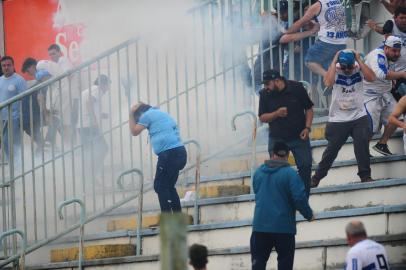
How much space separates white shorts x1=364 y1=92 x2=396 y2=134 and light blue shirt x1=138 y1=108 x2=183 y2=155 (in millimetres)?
2055

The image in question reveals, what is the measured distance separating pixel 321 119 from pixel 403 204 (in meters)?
2.97

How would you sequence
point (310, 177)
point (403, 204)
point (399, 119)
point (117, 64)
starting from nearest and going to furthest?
point (403, 204), point (310, 177), point (399, 119), point (117, 64)

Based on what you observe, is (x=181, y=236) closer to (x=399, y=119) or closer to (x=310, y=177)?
(x=310, y=177)

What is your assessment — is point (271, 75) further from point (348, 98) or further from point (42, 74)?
point (42, 74)

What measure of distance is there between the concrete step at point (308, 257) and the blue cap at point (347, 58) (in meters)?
1.97

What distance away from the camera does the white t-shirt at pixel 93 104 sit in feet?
51.9

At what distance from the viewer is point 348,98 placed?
46.6ft

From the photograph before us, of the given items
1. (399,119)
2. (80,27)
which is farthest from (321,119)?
(80,27)

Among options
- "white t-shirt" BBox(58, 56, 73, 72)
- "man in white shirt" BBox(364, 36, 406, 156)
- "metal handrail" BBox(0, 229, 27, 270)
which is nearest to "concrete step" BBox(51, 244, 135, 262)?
"metal handrail" BBox(0, 229, 27, 270)

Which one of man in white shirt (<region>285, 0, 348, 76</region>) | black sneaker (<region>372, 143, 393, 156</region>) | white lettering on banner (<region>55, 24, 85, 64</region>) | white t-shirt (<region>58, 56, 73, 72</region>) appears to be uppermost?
white lettering on banner (<region>55, 24, 85, 64</region>)

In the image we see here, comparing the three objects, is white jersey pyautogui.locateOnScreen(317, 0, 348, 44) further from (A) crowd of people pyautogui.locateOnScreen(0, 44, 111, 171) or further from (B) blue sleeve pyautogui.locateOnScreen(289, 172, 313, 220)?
(B) blue sleeve pyautogui.locateOnScreen(289, 172, 313, 220)

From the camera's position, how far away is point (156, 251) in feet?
48.4

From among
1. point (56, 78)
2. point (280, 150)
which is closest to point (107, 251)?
point (56, 78)

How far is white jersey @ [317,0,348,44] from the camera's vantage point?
1593cm
